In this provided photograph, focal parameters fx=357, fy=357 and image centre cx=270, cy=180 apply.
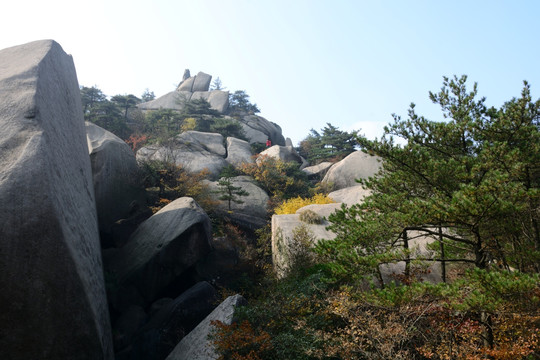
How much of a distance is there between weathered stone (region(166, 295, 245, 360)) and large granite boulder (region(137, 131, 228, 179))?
1180cm

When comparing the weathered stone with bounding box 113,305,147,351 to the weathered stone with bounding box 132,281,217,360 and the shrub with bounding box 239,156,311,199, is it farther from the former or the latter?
the shrub with bounding box 239,156,311,199

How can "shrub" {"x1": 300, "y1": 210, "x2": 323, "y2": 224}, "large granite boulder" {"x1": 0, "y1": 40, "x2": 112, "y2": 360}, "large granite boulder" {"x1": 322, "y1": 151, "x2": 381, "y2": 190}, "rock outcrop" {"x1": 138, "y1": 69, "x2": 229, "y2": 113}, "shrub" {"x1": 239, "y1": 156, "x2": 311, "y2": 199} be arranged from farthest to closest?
"rock outcrop" {"x1": 138, "y1": 69, "x2": 229, "y2": 113}, "large granite boulder" {"x1": 322, "y1": 151, "x2": 381, "y2": 190}, "shrub" {"x1": 239, "y1": 156, "x2": 311, "y2": 199}, "shrub" {"x1": 300, "y1": 210, "x2": 323, "y2": 224}, "large granite boulder" {"x1": 0, "y1": 40, "x2": 112, "y2": 360}

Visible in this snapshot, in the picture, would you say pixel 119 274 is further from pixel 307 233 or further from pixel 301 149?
pixel 301 149

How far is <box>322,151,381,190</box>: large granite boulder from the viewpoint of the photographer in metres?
24.0

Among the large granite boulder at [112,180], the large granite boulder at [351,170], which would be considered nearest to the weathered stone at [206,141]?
the large granite boulder at [351,170]

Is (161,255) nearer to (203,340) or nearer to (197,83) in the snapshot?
(203,340)

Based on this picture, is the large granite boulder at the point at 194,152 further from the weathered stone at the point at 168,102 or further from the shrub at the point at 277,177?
the weathered stone at the point at 168,102

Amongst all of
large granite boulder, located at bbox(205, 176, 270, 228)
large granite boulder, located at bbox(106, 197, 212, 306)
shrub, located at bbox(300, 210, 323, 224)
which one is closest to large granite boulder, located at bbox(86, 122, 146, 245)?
large granite boulder, located at bbox(106, 197, 212, 306)

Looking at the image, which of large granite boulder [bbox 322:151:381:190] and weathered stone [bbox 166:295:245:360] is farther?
large granite boulder [bbox 322:151:381:190]

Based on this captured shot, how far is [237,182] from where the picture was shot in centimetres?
2186

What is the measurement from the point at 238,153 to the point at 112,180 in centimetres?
1444

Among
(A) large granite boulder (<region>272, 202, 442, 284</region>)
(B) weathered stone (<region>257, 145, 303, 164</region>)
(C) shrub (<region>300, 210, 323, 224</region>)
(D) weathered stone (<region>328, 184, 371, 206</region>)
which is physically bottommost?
(A) large granite boulder (<region>272, 202, 442, 284</region>)

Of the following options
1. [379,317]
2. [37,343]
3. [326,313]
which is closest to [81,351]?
[37,343]

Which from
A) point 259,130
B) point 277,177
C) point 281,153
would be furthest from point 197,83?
point 277,177
